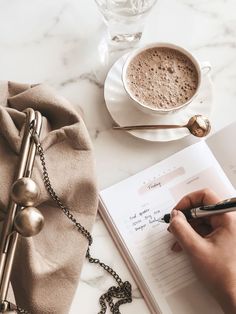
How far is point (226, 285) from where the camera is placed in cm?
66

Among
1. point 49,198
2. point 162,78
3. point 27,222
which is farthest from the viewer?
point 162,78

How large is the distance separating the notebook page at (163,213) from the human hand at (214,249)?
3cm

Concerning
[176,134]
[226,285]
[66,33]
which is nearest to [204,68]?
[176,134]

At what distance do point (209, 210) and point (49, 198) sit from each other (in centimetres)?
21

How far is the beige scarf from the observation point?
2.16ft

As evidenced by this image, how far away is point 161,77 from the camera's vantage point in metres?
0.78

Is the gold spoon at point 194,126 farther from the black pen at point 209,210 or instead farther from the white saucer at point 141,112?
the black pen at point 209,210

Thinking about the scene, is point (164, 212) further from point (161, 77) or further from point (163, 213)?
point (161, 77)

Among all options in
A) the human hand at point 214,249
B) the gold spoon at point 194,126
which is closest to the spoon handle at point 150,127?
the gold spoon at point 194,126

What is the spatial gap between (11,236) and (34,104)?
0.22 m

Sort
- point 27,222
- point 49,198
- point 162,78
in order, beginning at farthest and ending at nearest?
point 162,78
point 49,198
point 27,222

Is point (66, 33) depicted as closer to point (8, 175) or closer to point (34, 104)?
point (34, 104)

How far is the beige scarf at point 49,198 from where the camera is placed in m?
0.66

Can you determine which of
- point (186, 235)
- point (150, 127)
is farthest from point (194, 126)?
point (186, 235)
